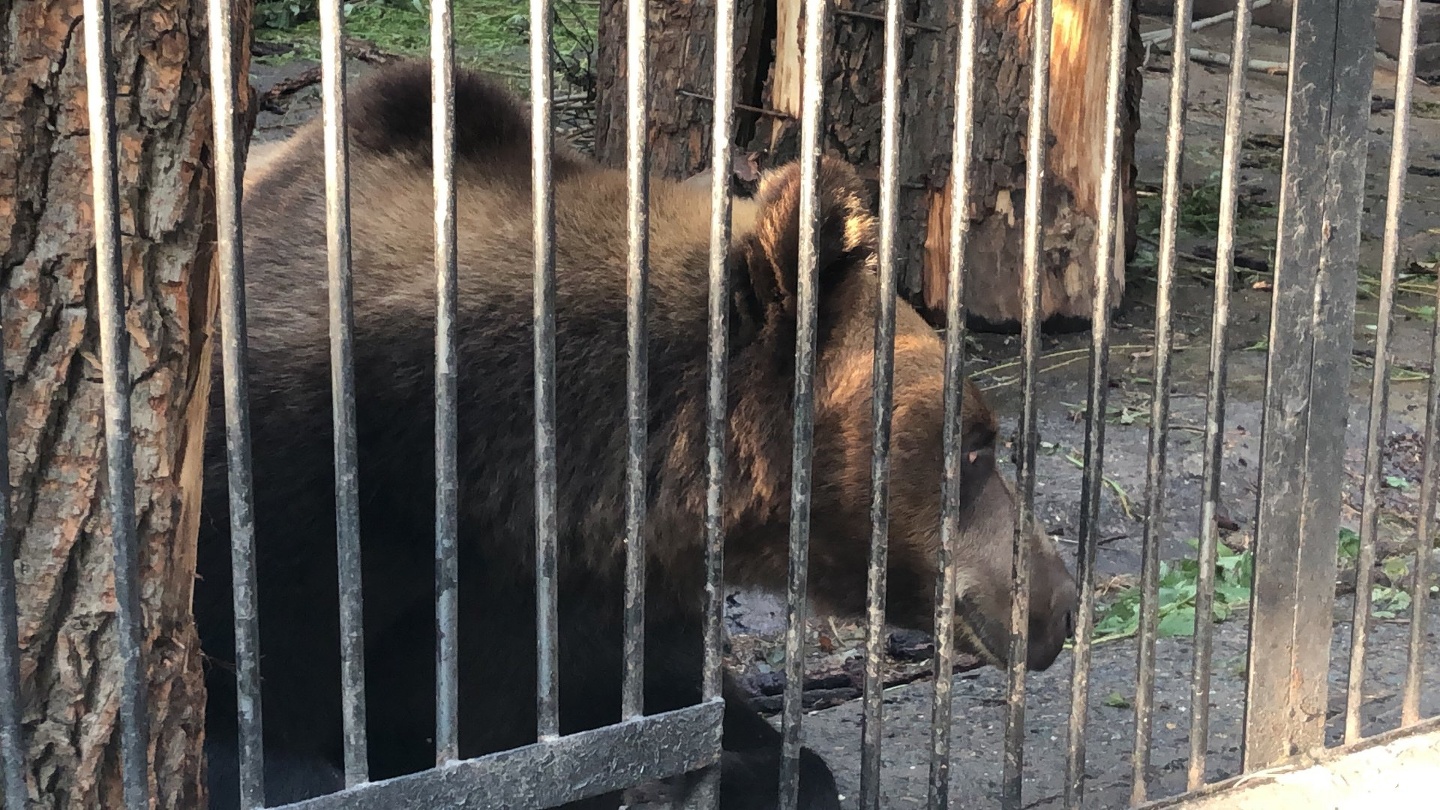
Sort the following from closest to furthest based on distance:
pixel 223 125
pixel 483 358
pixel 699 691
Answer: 1. pixel 223 125
2. pixel 483 358
3. pixel 699 691

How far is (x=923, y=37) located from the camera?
7891 millimetres

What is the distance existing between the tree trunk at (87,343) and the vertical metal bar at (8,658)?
6 centimetres

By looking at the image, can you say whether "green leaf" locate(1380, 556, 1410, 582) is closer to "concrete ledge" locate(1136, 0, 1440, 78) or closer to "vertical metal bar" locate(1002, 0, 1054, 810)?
"vertical metal bar" locate(1002, 0, 1054, 810)

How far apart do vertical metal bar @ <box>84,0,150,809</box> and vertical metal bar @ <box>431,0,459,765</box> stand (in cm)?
46

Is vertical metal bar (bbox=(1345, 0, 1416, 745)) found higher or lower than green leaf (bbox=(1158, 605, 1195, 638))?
higher

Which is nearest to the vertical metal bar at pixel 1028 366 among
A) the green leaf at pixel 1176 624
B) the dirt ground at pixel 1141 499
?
the dirt ground at pixel 1141 499

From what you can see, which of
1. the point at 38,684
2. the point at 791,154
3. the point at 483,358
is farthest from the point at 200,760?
the point at 791,154

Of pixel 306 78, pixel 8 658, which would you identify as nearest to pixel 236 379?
pixel 8 658

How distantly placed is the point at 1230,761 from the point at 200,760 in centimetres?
289

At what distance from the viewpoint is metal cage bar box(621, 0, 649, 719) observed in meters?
2.39

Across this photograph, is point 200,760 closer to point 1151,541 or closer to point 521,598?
point 521,598

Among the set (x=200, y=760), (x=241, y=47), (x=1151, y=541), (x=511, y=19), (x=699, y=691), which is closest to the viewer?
(x=241, y=47)

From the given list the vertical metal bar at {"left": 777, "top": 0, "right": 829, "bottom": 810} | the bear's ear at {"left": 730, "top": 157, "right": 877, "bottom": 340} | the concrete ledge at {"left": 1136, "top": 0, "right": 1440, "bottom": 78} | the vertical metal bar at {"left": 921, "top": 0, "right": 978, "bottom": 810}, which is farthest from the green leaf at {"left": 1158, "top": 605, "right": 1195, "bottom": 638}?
the concrete ledge at {"left": 1136, "top": 0, "right": 1440, "bottom": 78}

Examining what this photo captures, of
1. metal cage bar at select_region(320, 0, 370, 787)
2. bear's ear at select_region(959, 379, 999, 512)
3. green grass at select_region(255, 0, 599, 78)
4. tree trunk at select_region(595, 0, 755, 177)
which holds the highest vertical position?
green grass at select_region(255, 0, 599, 78)
